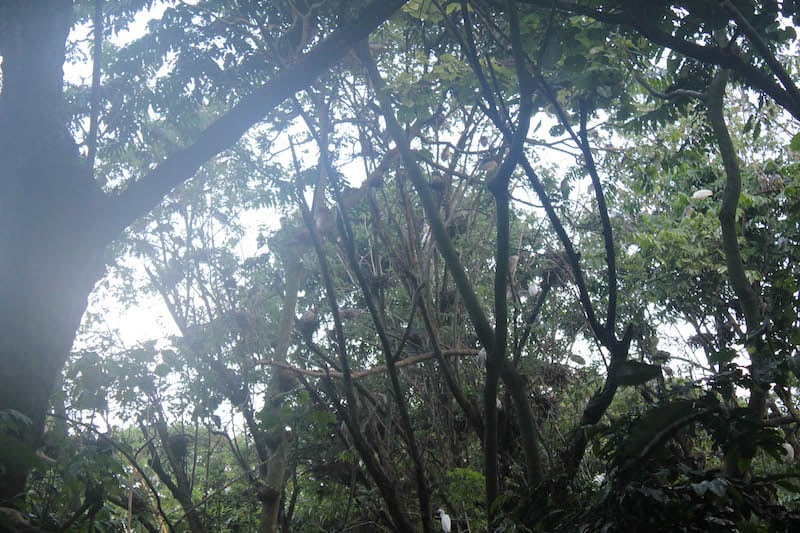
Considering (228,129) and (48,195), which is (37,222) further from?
(228,129)

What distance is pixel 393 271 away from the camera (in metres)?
4.15

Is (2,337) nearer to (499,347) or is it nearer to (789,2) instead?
(499,347)

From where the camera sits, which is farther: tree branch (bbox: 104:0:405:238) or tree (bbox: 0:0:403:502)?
tree branch (bbox: 104:0:405:238)

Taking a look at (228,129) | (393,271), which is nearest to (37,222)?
(228,129)

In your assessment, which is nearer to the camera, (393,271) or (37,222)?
(37,222)

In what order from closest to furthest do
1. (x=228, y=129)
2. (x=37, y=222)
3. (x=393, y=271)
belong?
(x=37, y=222)
(x=228, y=129)
(x=393, y=271)

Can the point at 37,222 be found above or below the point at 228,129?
below

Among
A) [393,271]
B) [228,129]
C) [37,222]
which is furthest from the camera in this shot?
[393,271]

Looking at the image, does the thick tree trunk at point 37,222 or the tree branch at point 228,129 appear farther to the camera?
the tree branch at point 228,129

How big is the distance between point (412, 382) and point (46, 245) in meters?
3.06

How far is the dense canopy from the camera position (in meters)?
1.42

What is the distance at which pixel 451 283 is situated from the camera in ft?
15.1

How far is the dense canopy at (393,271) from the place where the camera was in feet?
4.66

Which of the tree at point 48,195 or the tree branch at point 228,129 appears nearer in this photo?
the tree at point 48,195
